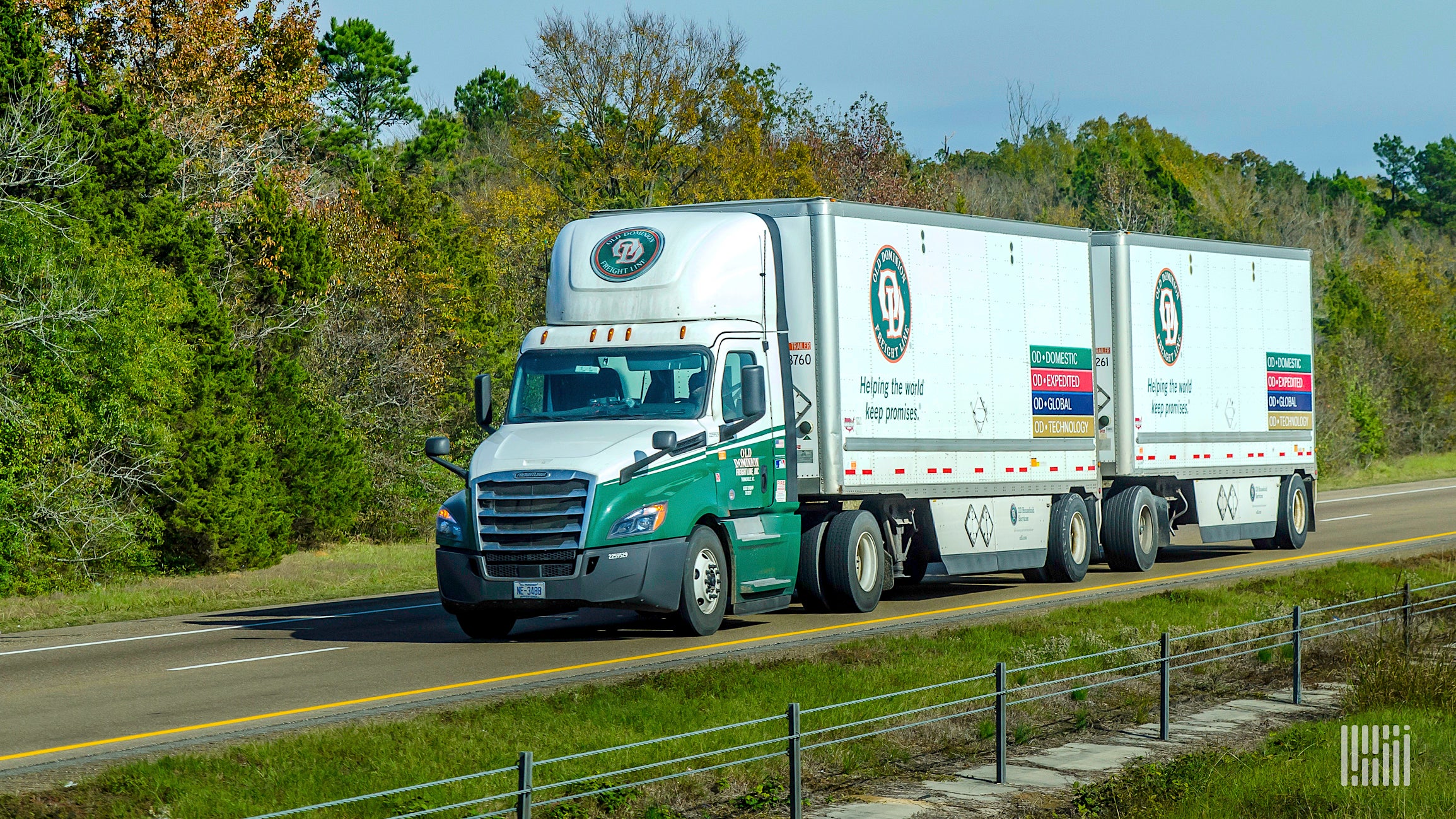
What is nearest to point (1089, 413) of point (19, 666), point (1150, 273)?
point (1150, 273)

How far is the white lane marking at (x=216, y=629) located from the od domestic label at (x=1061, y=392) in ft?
27.2

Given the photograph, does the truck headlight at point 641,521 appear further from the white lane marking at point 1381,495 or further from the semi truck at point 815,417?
the white lane marking at point 1381,495

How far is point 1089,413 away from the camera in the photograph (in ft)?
76.2

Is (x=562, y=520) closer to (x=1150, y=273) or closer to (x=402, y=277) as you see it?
(x=1150, y=273)

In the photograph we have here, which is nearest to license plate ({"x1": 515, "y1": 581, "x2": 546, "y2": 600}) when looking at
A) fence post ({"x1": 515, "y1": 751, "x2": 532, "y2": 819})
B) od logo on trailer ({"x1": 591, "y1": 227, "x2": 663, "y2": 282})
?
od logo on trailer ({"x1": 591, "y1": 227, "x2": 663, "y2": 282})

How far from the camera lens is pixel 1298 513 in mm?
28422

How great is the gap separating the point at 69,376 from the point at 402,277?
13.1 meters

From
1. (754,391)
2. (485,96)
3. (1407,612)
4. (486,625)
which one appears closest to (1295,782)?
(1407,612)

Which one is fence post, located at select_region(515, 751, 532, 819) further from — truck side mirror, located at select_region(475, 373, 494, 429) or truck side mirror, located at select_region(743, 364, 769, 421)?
truck side mirror, located at select_region(475, 373, 494, 429)

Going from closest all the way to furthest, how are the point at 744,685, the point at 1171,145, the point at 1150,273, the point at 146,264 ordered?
1. the point at 744,685
2. the point at 1150,273
3. the point at 146,264
4. the point at 1171,145

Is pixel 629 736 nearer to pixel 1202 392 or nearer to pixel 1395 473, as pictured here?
pixel 1202 392

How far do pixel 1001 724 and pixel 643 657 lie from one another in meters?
5.72

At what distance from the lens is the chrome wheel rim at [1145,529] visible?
2420cm

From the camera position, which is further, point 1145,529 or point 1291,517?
point 1291,517
